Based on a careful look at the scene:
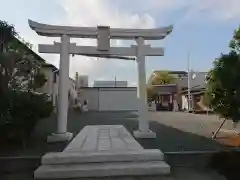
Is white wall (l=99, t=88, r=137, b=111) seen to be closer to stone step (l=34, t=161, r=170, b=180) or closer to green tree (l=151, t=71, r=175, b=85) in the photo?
green tree (l=151, t=71, r=175, b=85)

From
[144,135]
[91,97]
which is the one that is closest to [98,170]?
[144,135]

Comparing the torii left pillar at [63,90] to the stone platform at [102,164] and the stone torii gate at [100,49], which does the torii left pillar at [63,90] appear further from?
the stone platform at [102,164]

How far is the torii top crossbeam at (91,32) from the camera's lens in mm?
9289

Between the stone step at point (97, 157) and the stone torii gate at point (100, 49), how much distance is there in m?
3.13

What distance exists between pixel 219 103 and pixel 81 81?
3350 cm

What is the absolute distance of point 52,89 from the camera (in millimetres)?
26453

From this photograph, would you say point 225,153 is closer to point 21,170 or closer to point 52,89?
point 21,170

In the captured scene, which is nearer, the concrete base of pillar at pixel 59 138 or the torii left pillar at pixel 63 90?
the concrete base of pillar at pixel 59 138

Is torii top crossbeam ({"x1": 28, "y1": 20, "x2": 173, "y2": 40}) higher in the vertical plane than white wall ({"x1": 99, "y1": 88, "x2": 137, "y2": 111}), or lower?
higher

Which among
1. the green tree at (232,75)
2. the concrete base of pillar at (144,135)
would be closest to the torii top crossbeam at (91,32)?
the green tree at (232,75)

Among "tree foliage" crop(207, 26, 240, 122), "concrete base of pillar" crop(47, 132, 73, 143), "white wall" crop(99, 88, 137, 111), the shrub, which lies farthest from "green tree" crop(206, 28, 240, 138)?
"white wall" crop(99, 88, 137, 111)

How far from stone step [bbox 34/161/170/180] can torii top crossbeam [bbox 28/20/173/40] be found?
4866mm

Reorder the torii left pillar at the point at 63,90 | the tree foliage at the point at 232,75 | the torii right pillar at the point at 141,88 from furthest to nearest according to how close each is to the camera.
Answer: the torii right pillar at the point at 141,88
the torii left pillar at the point at 63,90
the tree foliage at the point at 232,75

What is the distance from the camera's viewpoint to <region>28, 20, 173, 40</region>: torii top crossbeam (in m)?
9.29
